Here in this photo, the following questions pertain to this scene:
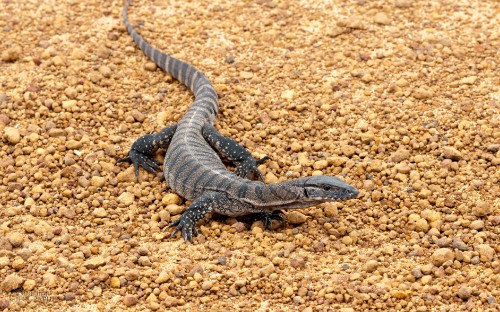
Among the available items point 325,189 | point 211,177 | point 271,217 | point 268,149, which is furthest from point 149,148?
point 325,189

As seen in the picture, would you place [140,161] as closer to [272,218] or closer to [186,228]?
[186,228]

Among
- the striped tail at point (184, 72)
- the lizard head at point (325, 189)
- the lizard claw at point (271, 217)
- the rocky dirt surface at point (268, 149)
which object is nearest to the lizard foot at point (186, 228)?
the rocky dirt surface at point (268, 149)

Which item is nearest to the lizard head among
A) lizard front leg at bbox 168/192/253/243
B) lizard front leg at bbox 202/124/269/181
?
lizard front leg at bbox 168/192/253/243

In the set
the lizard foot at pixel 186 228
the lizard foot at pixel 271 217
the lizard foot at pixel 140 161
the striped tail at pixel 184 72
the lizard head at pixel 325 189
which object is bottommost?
the lizard foot at pixel 140 161

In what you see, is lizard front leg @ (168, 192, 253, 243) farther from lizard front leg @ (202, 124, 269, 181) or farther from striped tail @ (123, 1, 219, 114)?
striped tail @ (123, 1, 219, 114)

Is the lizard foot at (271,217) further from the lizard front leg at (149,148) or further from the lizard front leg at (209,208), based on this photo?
the lizard front leg at (149,148)

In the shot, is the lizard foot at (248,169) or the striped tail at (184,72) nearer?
the lizard foot at (248,169)
